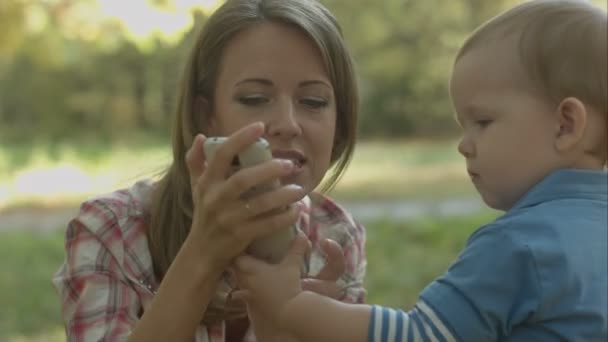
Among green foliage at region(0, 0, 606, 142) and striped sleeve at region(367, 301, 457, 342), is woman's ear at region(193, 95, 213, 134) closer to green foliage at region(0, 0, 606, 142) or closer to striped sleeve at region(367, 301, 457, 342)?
striped sleeve at region(367, 301, 457, 342)

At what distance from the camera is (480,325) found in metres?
1.19

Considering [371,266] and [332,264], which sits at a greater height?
[332,264]

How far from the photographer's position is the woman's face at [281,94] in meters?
1.59

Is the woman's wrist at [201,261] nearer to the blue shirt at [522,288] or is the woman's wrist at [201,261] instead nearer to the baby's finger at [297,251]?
the baby's finger at [297,251]

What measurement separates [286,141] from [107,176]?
8.76 m

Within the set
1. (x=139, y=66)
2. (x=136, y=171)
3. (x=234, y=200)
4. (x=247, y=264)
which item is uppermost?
(x=139, y=66)

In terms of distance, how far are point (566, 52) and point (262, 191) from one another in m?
0.49

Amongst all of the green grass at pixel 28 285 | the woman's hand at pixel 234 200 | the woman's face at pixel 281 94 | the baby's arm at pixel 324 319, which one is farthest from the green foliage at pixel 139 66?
the baby's arm at pixel 324 319

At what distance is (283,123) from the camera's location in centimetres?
157

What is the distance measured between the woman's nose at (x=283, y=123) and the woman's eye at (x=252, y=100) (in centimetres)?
3

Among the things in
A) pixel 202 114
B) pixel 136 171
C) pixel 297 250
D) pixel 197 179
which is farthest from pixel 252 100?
pixel 136 171

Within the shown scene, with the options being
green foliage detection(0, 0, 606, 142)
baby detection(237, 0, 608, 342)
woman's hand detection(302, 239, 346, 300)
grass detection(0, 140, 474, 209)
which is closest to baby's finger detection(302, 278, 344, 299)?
woman's hand detection(302, 239, 346, 300)

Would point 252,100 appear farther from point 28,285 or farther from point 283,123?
point 28,285

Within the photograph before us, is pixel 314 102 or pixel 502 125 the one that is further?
pixel 314 102
